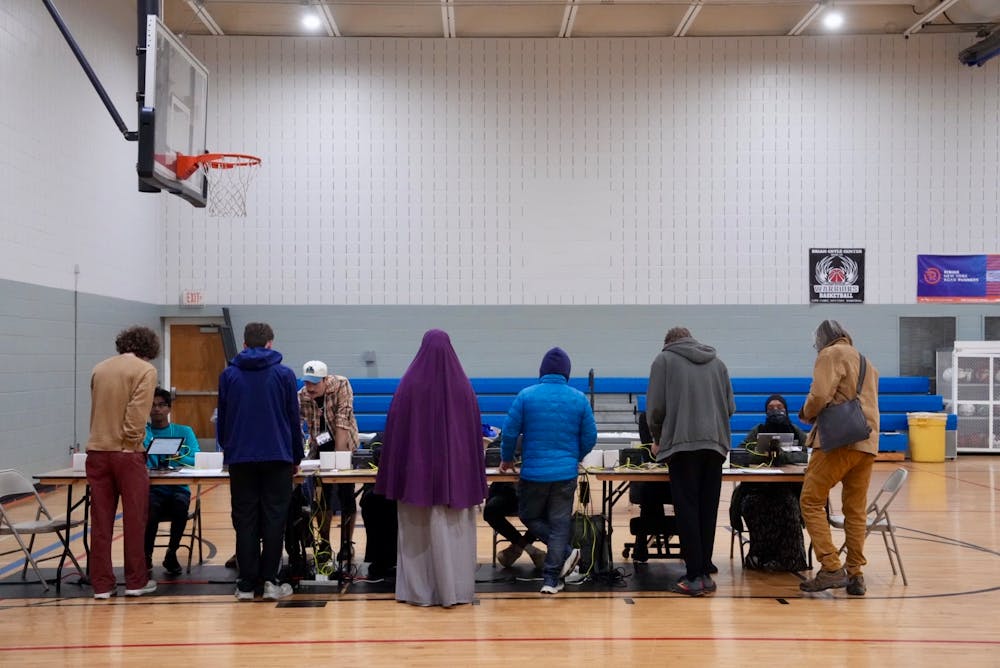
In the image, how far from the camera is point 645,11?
1365 centimetres

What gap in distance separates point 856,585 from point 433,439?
287cm

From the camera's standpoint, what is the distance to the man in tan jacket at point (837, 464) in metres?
5.73

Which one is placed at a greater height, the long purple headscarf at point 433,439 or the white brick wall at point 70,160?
the white brick wall at point 70,160

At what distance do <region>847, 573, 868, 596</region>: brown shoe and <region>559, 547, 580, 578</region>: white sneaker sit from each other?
1763 mm

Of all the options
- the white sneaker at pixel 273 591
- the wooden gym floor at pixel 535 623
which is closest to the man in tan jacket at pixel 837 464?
the wooden gym floor at pixel 535 623

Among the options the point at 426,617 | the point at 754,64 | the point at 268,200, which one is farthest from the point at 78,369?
the point at 754,64

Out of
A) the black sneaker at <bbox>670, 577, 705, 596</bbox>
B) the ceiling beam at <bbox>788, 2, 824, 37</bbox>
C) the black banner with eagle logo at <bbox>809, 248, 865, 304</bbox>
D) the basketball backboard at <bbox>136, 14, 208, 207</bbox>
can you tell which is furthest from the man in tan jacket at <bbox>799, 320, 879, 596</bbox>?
the ceiling beam at <bbox>788, 2, 824, 37</bbox>

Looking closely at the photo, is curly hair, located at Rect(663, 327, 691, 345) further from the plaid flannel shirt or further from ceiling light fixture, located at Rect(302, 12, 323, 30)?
ceiling light fixture, located at Rect(302, 12, 323, 30)

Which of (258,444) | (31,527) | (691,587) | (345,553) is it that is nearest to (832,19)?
(691,587)

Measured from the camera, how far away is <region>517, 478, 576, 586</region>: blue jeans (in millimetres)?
5934

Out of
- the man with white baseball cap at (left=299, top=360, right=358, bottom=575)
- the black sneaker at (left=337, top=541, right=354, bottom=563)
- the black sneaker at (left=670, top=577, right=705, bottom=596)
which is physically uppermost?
the man with white baseball cap at (left=299, top=360, right=358, bottom=575)

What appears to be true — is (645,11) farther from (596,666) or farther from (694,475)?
(596,666)

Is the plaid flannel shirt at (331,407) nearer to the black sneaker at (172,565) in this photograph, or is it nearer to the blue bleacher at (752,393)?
the black sneaker at (172,565)

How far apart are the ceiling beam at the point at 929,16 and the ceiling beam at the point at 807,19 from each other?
60.9 inches
